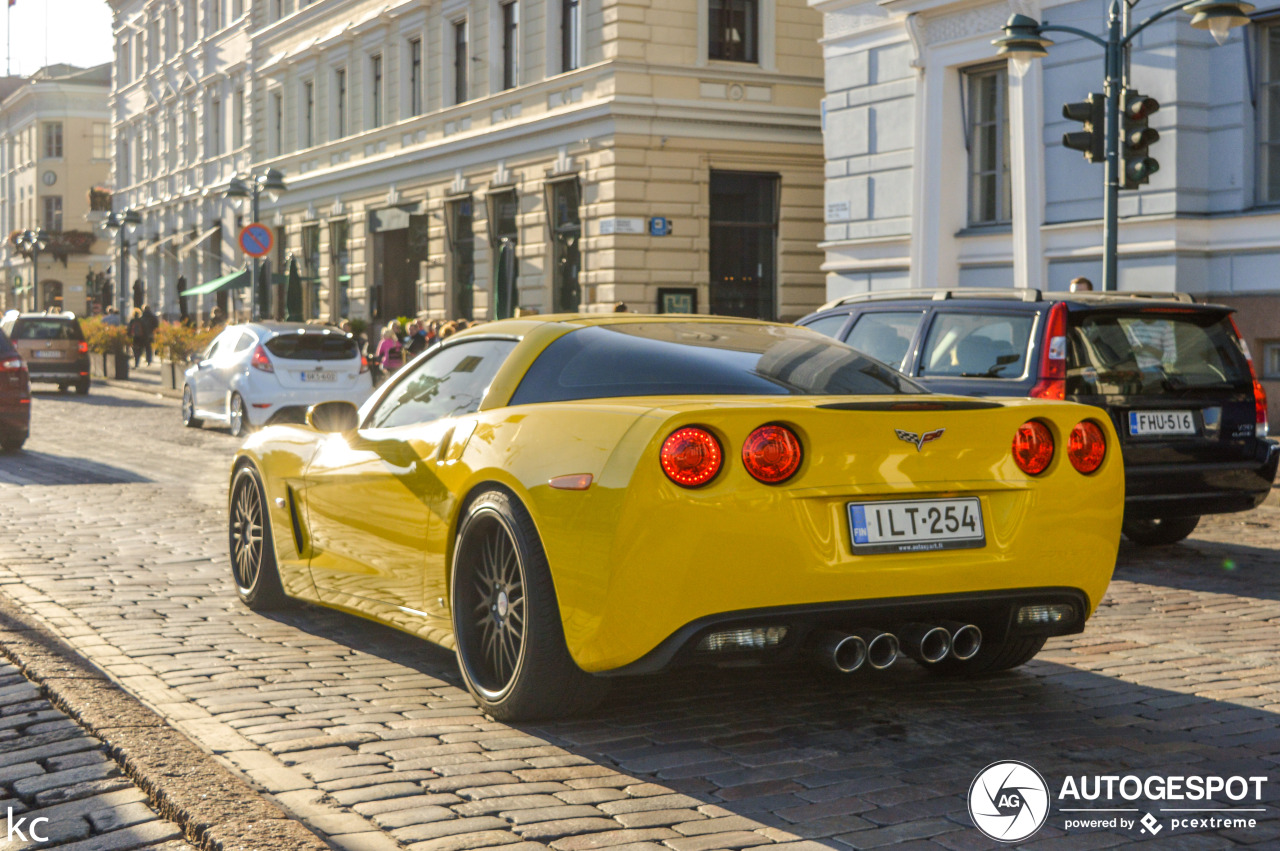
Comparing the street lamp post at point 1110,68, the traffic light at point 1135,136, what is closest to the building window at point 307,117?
the street lamp post at point 1110,68

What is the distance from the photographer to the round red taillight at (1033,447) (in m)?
5.09

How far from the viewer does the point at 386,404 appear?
631 centimetres

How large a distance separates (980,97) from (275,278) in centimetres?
2825

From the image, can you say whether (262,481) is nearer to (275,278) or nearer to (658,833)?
(658,833)

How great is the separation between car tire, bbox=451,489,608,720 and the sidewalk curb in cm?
97

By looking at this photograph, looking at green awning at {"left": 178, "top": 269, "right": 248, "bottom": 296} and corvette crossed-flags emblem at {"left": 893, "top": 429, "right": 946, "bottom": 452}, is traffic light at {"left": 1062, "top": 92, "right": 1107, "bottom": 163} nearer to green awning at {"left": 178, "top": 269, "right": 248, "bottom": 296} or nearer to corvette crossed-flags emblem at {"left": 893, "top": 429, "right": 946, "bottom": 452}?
corvette crossed-flags emblem at {"left": 893, "top": 429, "right": 946, "bottom": 452}

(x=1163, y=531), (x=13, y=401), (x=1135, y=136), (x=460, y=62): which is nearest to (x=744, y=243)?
(x=460, y=62)

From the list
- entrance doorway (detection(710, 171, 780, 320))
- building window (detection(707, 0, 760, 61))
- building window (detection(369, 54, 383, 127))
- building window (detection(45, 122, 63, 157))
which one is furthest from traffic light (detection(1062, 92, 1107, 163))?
building window (detection(45, 122, 63, 157))

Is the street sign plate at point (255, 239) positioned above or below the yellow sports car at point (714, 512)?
above

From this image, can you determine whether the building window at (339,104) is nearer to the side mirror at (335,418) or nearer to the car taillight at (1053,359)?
the car taillight at (1053,359)

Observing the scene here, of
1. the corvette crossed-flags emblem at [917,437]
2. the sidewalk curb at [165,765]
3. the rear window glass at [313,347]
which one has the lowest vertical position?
the sidewalk curb at [165,765]

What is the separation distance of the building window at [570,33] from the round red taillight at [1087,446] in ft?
81.8

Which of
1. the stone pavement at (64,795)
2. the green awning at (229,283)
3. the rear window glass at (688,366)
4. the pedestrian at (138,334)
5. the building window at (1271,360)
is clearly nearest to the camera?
the stone pavement at (64,795)

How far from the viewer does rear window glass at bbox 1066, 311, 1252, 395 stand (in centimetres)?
902
